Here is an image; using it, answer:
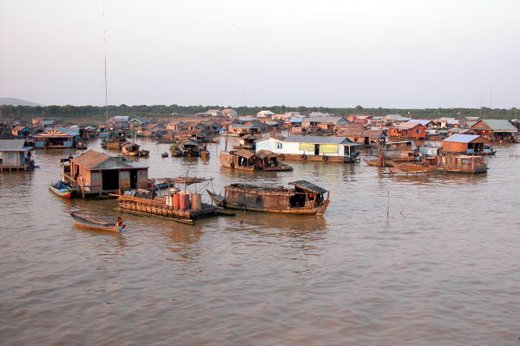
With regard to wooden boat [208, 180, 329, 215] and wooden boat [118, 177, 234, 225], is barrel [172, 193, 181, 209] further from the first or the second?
wooden boat [208, 180, 329, 215]

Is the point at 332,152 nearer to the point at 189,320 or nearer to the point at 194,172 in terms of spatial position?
the point at 194,172

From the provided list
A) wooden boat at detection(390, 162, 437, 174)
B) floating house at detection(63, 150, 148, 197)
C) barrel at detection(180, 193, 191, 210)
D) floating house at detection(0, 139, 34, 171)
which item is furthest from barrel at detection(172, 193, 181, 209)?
wooden boat at detection(390, 162, 437, 174)

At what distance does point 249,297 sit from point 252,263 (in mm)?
3055

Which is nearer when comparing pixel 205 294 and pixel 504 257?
pixel 205 294

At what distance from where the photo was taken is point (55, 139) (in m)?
59.3

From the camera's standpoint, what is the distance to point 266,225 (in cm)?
2392

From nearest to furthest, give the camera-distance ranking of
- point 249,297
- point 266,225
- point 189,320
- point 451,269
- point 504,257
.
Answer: point 189,320 → point 249,297 → point 451,269 → point 504,257 → point 266,225

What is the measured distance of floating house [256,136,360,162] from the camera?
4859cm

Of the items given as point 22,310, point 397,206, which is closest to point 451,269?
point 397,206

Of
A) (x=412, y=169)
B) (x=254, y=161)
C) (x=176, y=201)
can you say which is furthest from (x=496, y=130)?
(x=176, y=201)

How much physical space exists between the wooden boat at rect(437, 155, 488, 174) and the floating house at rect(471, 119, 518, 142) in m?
33.0

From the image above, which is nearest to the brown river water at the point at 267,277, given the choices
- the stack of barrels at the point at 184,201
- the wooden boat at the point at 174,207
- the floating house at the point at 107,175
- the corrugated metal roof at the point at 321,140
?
the wooden boat at the point at 174,207

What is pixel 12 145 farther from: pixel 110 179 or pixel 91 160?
pixel 110 179

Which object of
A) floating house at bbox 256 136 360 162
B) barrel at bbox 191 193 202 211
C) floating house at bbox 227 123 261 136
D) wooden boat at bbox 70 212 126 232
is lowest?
wooden boat at bbox 70 212 126 232
